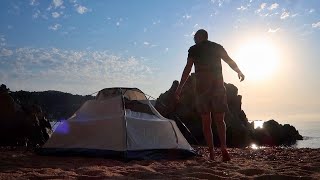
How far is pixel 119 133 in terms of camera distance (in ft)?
24.0

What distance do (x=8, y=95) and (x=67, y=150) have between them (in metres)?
12.7

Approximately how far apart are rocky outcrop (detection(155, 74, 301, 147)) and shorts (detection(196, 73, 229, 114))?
18.2 m

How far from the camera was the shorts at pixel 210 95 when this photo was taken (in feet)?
21.2

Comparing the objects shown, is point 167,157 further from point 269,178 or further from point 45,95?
point 45,95

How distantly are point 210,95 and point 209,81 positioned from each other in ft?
0.88

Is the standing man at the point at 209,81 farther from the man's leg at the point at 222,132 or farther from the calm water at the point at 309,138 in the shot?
the calm water at the point at 309,138

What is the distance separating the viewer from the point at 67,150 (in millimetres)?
7531

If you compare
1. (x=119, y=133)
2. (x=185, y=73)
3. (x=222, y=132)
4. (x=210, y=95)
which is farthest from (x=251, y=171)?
(x=119, y=133)

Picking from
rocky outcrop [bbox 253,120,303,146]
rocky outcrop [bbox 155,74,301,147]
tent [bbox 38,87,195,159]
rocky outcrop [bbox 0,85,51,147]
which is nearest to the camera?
tent [bbox 38,87,195,159]

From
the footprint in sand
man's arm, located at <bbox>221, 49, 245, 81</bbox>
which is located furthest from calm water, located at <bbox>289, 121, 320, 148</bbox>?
the footprint in sand

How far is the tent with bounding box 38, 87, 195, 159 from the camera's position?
723 cm

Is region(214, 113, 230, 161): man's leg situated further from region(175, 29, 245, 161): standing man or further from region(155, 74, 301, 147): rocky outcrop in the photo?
region(155, 74, 301, 147): rocky outcrop

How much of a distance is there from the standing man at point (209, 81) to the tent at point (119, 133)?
1.36m

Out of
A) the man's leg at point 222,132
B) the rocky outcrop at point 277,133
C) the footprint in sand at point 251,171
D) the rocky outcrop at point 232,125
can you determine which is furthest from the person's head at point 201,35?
the rocky outcrop at point 277,133
